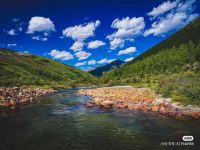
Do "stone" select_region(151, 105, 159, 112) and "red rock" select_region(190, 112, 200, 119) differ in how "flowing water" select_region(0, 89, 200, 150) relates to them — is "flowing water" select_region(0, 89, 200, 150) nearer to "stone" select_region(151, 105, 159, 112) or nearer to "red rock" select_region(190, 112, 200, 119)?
"red rock" select_region(190, 112, 200, 119)

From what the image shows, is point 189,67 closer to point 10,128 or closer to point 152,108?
point 152,108

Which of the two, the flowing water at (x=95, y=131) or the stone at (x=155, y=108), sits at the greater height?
the stone at (x=155, y=108)

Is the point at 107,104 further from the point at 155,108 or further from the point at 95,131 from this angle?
the point at 95,131

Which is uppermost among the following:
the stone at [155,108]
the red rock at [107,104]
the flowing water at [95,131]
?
the red rock at [107,104]

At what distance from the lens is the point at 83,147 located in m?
18.8

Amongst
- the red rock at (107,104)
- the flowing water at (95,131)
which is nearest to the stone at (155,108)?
the flowing water at (95,131)

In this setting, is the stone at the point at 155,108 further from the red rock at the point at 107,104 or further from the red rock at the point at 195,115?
the red rock at the point at 107,104

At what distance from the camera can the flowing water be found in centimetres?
1922

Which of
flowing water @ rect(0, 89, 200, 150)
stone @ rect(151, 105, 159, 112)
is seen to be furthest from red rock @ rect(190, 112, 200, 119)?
stone @ rect(151, 105, 159, 112)

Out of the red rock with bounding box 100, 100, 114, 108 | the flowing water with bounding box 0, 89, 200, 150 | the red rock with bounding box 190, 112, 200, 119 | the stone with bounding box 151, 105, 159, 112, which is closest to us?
the flowing water with bounding box 0, 89, 200, 150

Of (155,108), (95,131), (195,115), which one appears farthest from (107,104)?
(95,131)

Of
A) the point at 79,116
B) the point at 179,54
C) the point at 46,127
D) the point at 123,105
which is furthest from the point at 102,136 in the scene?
the point at 179,54

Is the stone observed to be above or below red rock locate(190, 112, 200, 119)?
above

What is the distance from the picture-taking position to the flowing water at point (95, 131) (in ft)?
63.1
